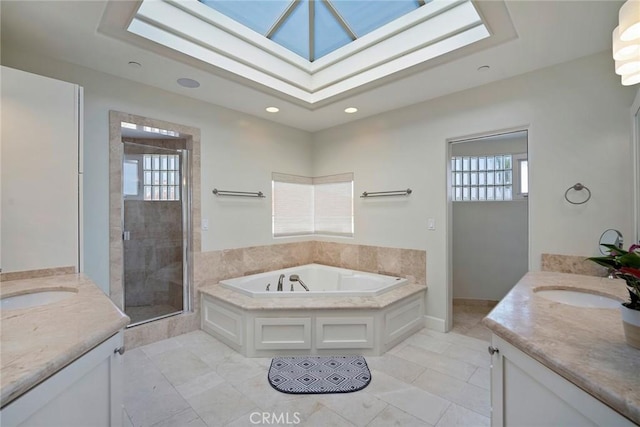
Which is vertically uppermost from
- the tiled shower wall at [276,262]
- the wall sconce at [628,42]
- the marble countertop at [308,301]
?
the wall sconce at [628,42]

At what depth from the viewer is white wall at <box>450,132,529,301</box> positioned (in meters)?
3.86

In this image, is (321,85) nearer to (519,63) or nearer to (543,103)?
(519,63)

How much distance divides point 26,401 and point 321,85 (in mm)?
3103

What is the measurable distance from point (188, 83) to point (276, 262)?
2.29m

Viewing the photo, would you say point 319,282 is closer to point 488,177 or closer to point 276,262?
point 276,262

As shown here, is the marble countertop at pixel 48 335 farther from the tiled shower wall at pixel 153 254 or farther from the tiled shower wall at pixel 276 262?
the tiled shower wall at pixel 276 262

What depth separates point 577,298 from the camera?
1766mm

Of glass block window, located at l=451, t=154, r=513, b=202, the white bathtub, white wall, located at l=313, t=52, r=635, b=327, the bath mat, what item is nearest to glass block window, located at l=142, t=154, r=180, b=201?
the white bathtub

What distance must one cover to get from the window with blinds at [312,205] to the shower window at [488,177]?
1486 millimetres

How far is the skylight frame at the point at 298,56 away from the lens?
2.10 meters

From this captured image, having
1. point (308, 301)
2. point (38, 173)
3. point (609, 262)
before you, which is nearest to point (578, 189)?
Answer: point (609, 262)

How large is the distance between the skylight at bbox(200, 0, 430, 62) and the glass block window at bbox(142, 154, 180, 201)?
1.56 meters

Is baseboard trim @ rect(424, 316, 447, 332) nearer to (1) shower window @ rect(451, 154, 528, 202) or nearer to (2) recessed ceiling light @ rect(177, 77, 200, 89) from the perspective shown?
(1) shower window @ rect(451, 154, 528, 202)

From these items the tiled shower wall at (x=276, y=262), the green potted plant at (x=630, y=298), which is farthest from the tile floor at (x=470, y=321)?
the green potted plant at (x=630, y=298)
